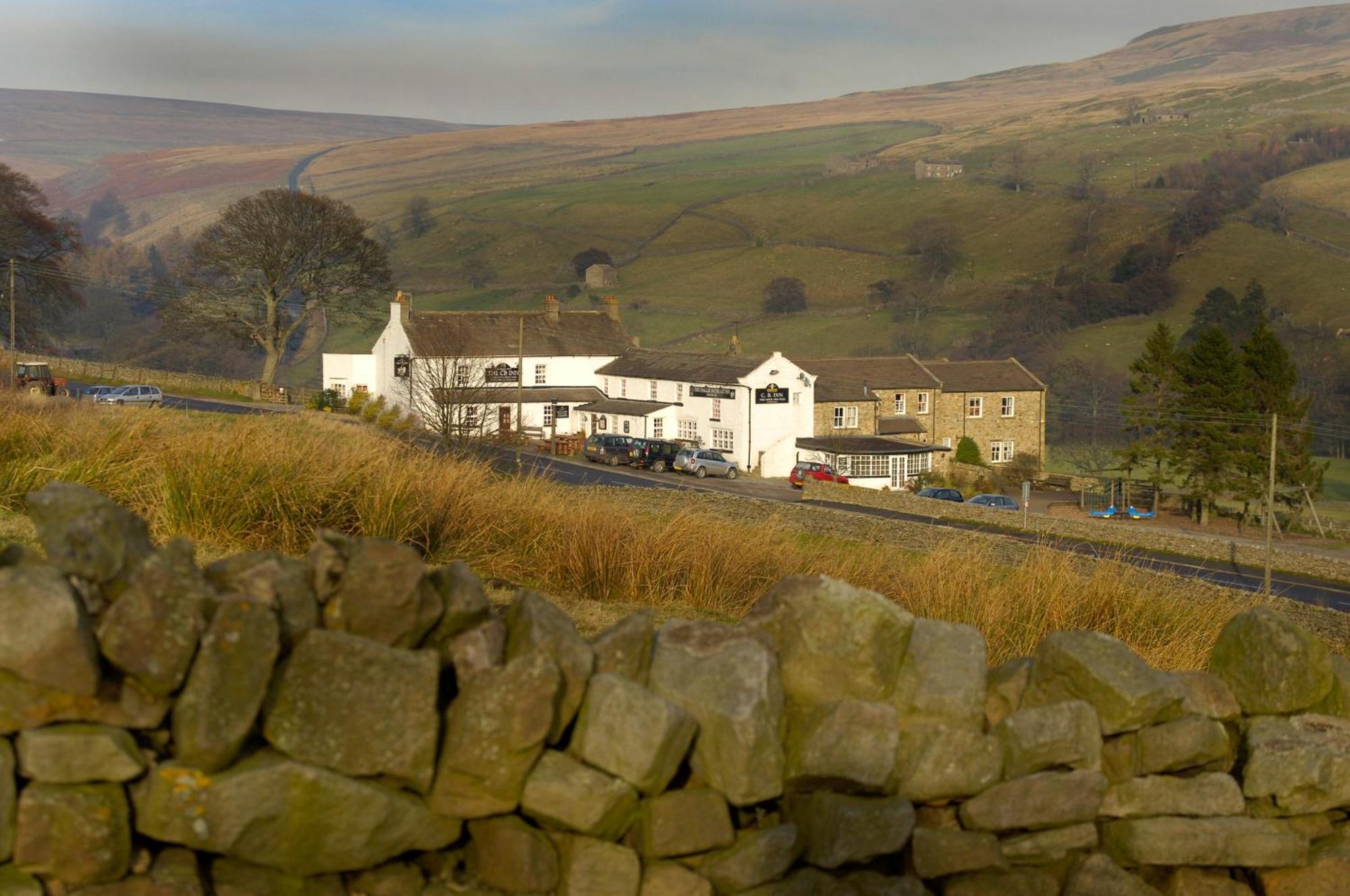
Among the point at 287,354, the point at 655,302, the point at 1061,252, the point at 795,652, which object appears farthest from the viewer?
the point at 1061,252

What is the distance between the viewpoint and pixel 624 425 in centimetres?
6869

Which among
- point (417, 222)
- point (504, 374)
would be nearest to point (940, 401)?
point (504, 374)

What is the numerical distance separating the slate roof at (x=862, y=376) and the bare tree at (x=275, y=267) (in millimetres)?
26653

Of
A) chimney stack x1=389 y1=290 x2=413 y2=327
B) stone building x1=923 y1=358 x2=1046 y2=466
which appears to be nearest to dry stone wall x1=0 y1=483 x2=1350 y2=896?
chimney stack x1=389 y1=290 x2=413 y2=327

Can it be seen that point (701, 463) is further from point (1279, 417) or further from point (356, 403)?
point (1279, 417)

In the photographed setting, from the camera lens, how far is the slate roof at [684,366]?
218ft

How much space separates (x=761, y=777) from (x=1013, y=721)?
1.26 m

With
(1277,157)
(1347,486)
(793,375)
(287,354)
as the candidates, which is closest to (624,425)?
(793,375)

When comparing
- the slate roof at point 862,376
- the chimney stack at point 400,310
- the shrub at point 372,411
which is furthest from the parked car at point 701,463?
the chimney stack at point 400,310

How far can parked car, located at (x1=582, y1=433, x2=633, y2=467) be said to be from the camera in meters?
57.2

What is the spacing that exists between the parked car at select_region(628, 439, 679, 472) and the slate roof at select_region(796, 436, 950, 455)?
9.12m

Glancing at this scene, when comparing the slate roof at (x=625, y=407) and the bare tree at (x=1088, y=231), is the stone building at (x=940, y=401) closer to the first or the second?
the slate roof at (x=625, y=407)

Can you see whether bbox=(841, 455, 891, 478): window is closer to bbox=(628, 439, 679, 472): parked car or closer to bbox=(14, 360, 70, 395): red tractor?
bbox=(628, 439, 679, 472): parked car

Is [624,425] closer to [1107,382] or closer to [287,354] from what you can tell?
[1107,382]
